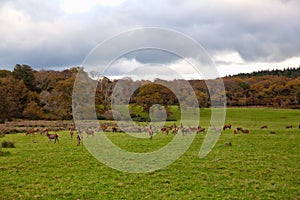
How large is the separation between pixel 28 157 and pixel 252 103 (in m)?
88.5

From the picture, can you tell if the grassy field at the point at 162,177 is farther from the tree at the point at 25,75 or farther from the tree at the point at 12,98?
the tree at the point at 25,75

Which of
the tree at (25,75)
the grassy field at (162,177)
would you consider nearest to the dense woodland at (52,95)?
the tree at (25,75)

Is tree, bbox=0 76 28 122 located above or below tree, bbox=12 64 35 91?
below

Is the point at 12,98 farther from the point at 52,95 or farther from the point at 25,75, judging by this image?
the point at 25,75

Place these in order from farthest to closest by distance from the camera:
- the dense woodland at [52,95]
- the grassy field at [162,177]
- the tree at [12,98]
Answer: the tree at [12,98], the dense woodland at [52,95], the grassy field at [162,177]

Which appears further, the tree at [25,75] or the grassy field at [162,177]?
the tree at [25,75]

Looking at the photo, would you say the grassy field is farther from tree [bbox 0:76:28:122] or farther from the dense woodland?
tree [bbox 0:76:28:122]

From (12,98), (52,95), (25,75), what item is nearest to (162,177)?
(12,98)

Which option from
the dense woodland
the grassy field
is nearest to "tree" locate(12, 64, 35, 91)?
the dense woodland

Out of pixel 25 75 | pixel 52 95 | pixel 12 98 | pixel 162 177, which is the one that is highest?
pixel 25 75

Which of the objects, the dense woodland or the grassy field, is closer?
the grassy field

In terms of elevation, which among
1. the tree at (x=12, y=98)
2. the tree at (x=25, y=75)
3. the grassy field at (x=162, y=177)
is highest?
the tree at (x=25, y=75)

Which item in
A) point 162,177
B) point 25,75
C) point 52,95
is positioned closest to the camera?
point 162,177

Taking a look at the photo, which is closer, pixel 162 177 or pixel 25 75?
pixel 162 177
